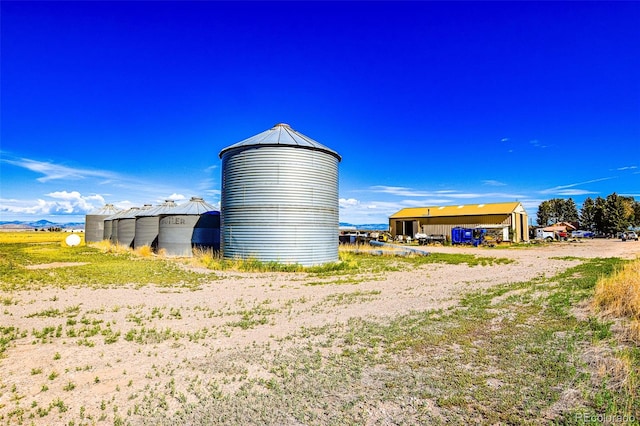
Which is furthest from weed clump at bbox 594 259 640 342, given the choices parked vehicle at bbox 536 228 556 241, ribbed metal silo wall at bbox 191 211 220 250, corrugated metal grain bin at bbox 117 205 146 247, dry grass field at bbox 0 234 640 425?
parked vehicle at bbox 536 228 556 241

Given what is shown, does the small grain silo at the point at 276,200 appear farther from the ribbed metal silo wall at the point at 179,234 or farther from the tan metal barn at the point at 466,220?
the tan metal barn at the point at 466,220

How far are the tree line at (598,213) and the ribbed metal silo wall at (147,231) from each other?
2977 inches

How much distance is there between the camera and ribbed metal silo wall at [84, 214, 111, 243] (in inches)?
1784

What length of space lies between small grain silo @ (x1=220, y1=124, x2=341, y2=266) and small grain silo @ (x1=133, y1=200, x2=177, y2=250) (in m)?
13.3

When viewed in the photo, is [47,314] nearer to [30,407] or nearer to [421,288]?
[30,407]

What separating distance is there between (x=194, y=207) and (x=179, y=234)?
236 centimetres

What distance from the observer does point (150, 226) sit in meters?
31.0

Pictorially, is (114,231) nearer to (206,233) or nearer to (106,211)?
(106,211)

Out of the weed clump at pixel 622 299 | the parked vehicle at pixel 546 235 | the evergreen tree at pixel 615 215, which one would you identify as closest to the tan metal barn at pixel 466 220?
the parked vehicle at pixel 546 235

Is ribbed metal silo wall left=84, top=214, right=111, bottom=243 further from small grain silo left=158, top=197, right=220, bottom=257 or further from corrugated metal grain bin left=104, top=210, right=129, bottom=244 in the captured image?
small grain silo left=158, top=197, right=220, bottom=257

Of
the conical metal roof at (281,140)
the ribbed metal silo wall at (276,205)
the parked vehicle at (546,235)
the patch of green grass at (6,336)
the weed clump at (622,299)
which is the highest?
the conical metal roof at (281,140)

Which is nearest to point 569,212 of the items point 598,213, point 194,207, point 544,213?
point 544,213

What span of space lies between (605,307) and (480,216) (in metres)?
42.8

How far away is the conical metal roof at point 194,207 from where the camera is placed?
27172 mm
